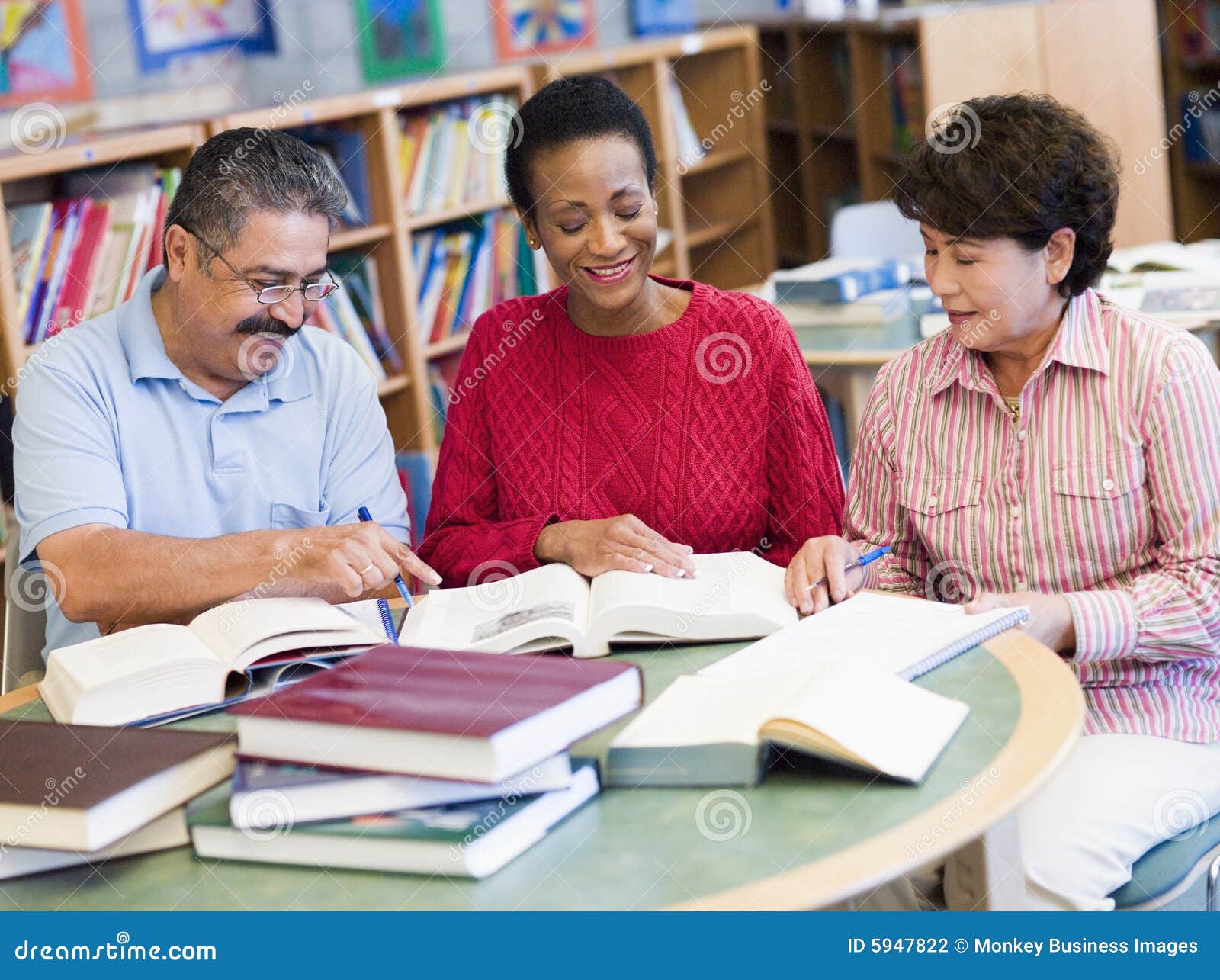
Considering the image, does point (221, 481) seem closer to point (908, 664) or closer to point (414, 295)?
point (908, 664)

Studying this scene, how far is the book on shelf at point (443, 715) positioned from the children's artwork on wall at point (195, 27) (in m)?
3.18

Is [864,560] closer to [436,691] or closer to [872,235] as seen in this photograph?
[436,691]

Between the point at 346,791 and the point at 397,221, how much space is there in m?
2.98

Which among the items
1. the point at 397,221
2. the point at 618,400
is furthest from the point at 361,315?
the point at 618,400

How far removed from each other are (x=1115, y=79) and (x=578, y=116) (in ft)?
10.8

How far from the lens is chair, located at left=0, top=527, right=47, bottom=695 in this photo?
73.9 inches

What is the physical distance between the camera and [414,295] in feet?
13.0

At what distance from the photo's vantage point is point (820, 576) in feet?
5.05

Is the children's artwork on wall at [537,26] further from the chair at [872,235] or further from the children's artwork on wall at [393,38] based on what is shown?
the chair at [872,235]

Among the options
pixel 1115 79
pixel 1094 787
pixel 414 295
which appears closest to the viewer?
pixel 1094 787

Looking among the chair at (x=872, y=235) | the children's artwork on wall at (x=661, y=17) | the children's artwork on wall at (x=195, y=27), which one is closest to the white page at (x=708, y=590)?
the chair at (x=872, y=235)

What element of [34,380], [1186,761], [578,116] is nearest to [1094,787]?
[1186,761]

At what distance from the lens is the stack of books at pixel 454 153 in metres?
3.99

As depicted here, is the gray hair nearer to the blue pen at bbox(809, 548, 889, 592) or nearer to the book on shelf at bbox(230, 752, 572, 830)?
the blue pen at bbox(809, 548, 889, 592)
